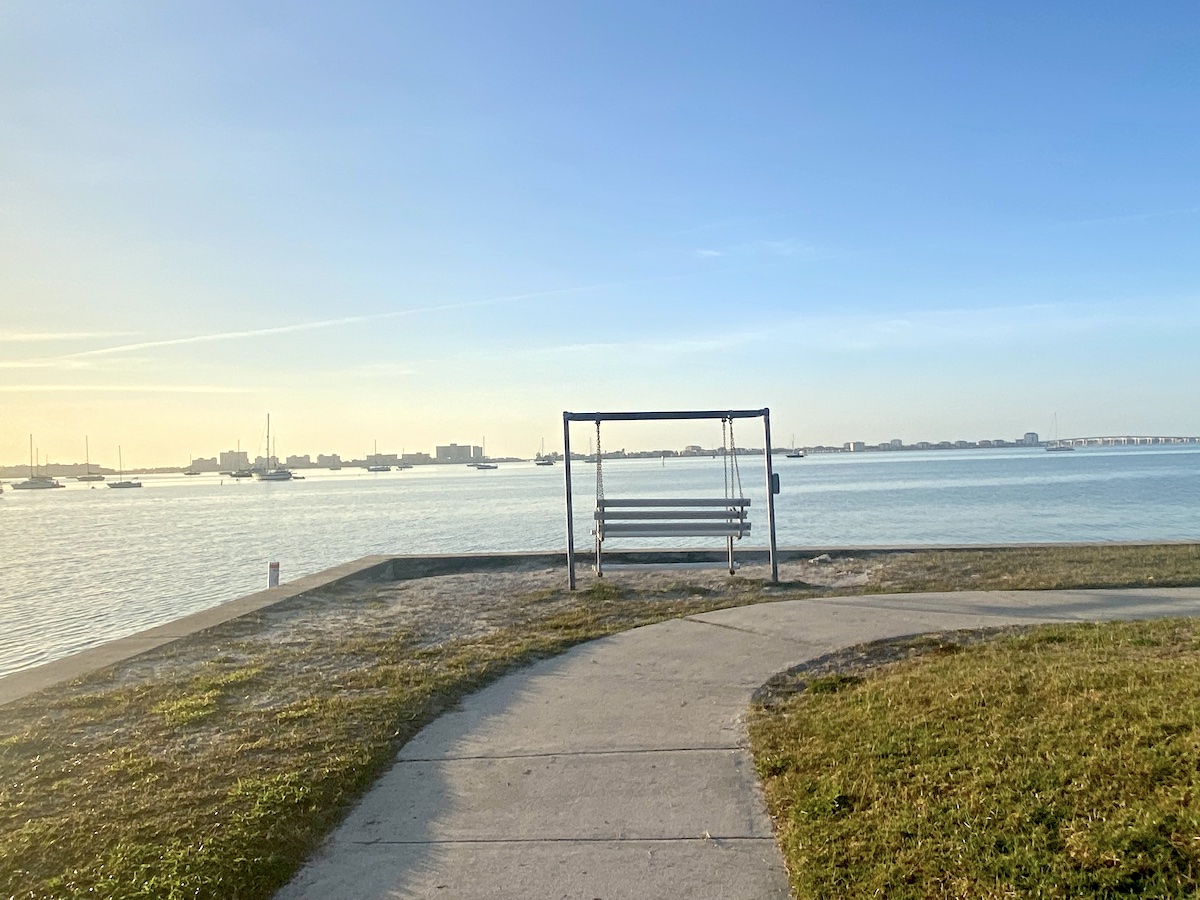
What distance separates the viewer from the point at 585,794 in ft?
15.1

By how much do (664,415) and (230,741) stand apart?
27.1 ft

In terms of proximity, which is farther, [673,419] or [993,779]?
[673,419]

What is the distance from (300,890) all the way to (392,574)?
1149 cm

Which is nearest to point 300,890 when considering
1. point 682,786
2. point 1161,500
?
point 682,786

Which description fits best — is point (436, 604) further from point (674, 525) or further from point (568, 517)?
point (674, 525)

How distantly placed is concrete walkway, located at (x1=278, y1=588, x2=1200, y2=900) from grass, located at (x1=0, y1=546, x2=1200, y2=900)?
0.27 m

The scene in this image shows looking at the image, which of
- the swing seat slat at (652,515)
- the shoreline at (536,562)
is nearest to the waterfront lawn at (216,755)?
the swing seat slat at (652,515)

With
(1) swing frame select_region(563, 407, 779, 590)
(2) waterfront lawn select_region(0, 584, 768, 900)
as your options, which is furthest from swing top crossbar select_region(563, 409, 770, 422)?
(2) waterfront lawn select_region(0, 584, 768, 900)

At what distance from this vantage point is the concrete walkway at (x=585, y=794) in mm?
3695

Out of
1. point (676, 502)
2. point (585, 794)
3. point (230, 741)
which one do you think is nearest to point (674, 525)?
point (676, 502)

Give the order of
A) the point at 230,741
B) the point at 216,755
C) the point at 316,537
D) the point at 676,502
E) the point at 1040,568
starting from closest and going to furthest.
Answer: the point at 216,755 → the point at 230,741 → the point at 676,502 → the point at 1040,568 → the point at 316,537

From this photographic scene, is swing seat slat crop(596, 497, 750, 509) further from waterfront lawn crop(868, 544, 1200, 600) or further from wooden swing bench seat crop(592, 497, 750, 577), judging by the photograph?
waterfront lawn crop(868, 544, 1200, 600)

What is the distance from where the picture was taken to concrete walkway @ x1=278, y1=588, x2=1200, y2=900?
3.70 metres

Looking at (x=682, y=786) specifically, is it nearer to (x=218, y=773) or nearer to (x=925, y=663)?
(x=218, y=773)
